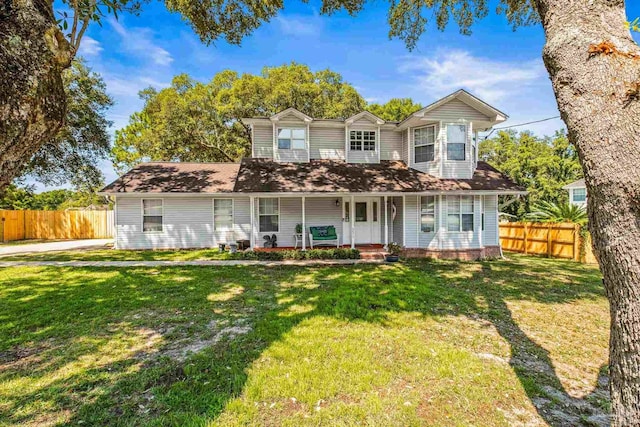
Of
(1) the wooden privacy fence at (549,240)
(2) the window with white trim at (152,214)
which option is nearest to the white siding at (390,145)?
(1) the wooden privacy fence at (549,240)

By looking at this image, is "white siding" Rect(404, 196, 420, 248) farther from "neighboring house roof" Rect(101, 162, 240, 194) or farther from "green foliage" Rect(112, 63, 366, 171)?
"green foliage" Rect(112, 63, 366, 171)

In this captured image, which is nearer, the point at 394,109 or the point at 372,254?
the point at 372,254

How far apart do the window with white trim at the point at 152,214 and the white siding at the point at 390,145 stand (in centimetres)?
1131

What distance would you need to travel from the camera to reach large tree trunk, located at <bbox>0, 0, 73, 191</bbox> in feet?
4.44

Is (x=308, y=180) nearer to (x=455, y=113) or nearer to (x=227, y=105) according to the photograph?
(x=455, y=113)

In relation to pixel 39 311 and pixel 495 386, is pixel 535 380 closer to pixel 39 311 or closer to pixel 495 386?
pixel 495 386

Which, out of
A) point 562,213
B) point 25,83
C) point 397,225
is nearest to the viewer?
point 25,83

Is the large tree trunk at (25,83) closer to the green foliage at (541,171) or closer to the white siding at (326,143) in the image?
the white siding at (326,143)

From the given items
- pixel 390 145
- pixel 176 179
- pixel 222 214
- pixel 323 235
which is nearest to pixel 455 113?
pixel 390 145

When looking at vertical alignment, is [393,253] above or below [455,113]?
below

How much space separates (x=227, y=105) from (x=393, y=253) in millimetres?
16123

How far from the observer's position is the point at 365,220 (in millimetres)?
14344

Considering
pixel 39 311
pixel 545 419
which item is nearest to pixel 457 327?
pixel 545 419

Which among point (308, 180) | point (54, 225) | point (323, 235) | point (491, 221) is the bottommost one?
point (323, 235)
